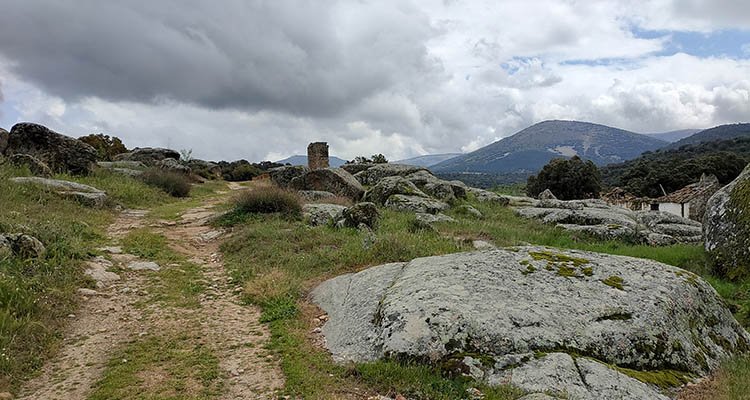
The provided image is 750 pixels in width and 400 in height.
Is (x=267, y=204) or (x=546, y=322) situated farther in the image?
(x=267, y=204)

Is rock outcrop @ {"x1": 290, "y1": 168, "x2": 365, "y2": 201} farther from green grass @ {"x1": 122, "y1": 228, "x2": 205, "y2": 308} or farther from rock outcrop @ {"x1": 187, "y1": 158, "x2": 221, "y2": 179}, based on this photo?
rock outcrop @ {"x1": 187, "y1": 158, "x2": 221, "y2": 179}

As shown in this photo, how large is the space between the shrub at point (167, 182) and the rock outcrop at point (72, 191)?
6672 millimetres

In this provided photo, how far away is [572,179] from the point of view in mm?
58688

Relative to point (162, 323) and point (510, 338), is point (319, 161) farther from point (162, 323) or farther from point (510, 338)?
point (510, 338)

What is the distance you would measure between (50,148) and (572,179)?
2182 inches

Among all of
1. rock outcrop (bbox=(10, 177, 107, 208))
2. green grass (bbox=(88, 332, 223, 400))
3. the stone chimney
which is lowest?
green grass (bbox=(88, 332, 223, 400))

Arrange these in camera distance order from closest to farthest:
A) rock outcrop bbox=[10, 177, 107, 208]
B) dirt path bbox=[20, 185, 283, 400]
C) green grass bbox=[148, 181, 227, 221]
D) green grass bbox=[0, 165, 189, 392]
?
1. dirt path bbox=[20, 185, 283, 400]
2. green grass bbox=[0, 165, 189, 392]
3. rock outcrop bbox=[10, 177, 107, 208]
4. green grass bbox=[148, 181, 227, 221]

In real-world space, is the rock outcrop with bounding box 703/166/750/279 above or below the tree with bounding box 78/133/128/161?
below

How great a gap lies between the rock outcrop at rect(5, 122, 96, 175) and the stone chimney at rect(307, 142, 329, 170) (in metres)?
12.6

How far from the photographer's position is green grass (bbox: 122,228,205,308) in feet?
28.1

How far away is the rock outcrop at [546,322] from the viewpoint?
529cm

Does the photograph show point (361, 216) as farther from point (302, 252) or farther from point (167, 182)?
point (167, 182)

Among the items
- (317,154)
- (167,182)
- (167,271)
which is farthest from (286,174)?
(167,271)

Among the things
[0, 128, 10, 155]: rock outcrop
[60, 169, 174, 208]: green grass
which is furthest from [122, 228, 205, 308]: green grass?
[0, 128, 10, 155]: rock outcrop
